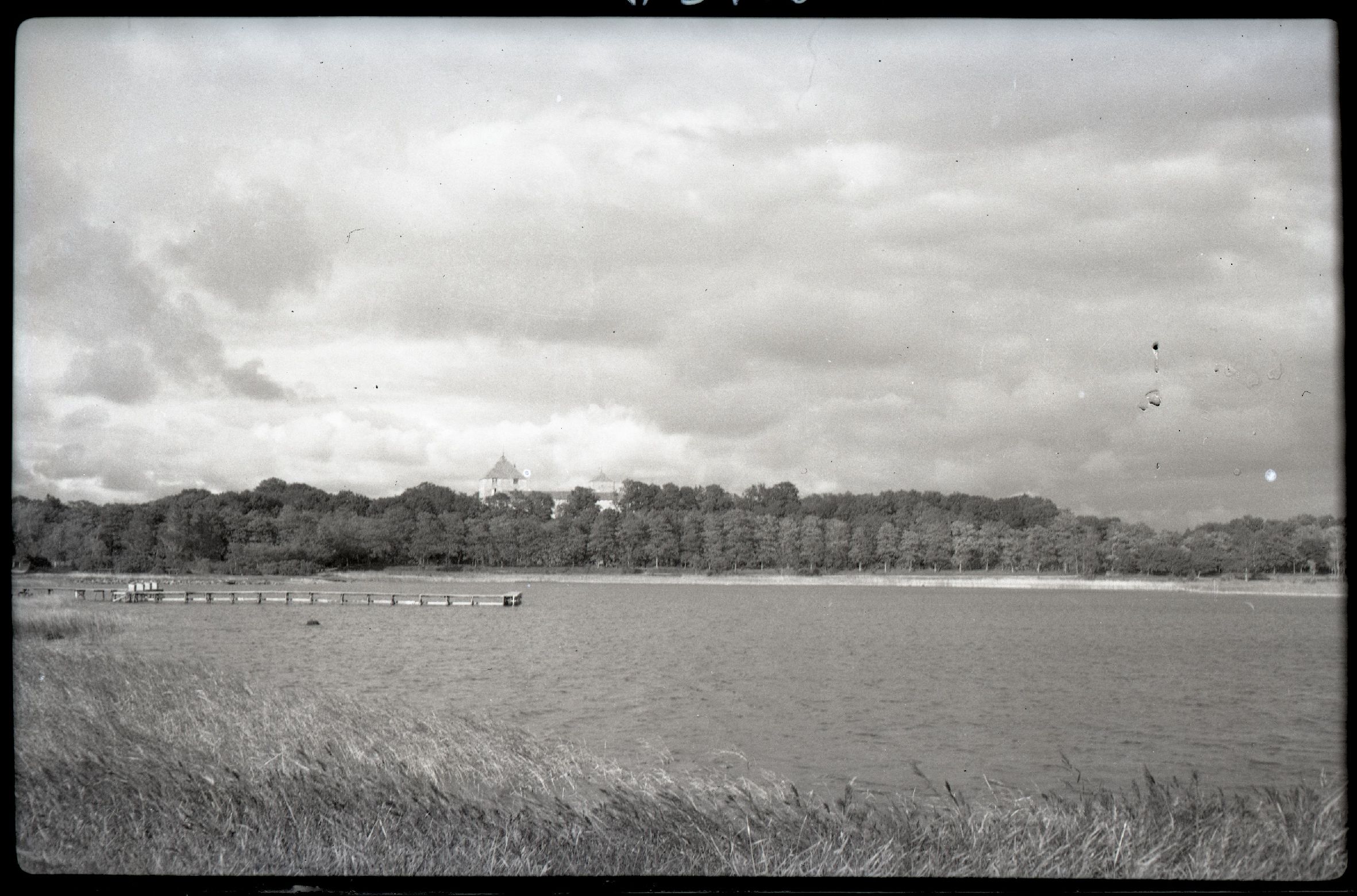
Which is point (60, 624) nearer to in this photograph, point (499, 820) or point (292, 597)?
point (499, 820)

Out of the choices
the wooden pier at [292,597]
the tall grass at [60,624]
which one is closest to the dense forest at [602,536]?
the tall grass at [60,624]

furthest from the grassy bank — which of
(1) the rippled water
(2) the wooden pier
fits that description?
(2) the wooden pier

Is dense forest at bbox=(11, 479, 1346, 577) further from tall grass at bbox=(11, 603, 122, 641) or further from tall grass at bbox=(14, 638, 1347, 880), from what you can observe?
tall grass at bbox=(14, 638, 1347, 880)

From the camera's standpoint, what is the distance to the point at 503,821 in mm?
6625

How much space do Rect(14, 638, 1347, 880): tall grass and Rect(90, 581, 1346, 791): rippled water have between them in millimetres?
1395

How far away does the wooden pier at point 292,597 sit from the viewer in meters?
23.2

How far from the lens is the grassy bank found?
5559mm

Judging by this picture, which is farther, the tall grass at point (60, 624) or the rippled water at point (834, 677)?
the rippled water at point (834, 677)

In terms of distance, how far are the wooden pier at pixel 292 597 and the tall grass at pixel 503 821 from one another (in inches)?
591

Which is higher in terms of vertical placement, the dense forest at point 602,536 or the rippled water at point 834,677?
the dense forest at point 602,536

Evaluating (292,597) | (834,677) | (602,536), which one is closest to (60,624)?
(602,536)

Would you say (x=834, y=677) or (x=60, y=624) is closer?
(x=60, y=624)

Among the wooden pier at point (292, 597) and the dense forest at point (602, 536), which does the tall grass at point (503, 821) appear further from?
the wooden pier at point (292, 597)

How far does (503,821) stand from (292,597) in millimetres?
24845
